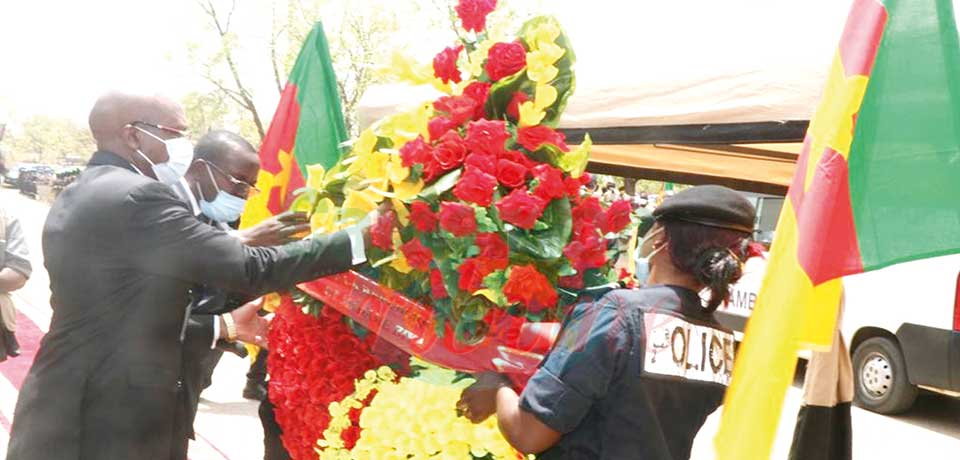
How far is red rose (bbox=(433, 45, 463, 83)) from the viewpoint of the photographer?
2.53m

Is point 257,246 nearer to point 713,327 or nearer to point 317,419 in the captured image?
point 317,419

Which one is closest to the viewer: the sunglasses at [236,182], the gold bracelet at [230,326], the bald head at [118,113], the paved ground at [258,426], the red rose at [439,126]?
the red rose at [439,126]

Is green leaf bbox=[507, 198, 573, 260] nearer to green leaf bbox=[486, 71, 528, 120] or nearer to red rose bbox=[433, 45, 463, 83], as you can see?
green leaf bbox=[486, 71, 528, 120]

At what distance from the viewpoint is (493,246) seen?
2.28 meters

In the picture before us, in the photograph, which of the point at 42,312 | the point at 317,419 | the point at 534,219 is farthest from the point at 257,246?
the point at 42,312

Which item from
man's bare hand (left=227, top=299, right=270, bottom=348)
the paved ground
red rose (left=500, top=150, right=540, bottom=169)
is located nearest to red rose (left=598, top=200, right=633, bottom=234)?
red rose (left=500, top=150, right=540, bottom=169)

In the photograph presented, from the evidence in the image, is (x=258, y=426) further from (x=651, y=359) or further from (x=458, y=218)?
(x=651, y=359)

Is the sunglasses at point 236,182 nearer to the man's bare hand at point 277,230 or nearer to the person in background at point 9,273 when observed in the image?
the man's bare hand at point 277,230

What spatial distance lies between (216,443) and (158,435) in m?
3.22

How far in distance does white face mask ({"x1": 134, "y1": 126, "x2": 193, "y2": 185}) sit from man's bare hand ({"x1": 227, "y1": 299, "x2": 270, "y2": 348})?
80 centimetres

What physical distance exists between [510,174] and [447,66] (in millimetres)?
446

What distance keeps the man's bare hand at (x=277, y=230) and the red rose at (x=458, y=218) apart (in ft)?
2.39

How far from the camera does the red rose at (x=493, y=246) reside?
7.48 feet

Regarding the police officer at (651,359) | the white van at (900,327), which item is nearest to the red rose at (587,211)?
the police officer at (651,359)
